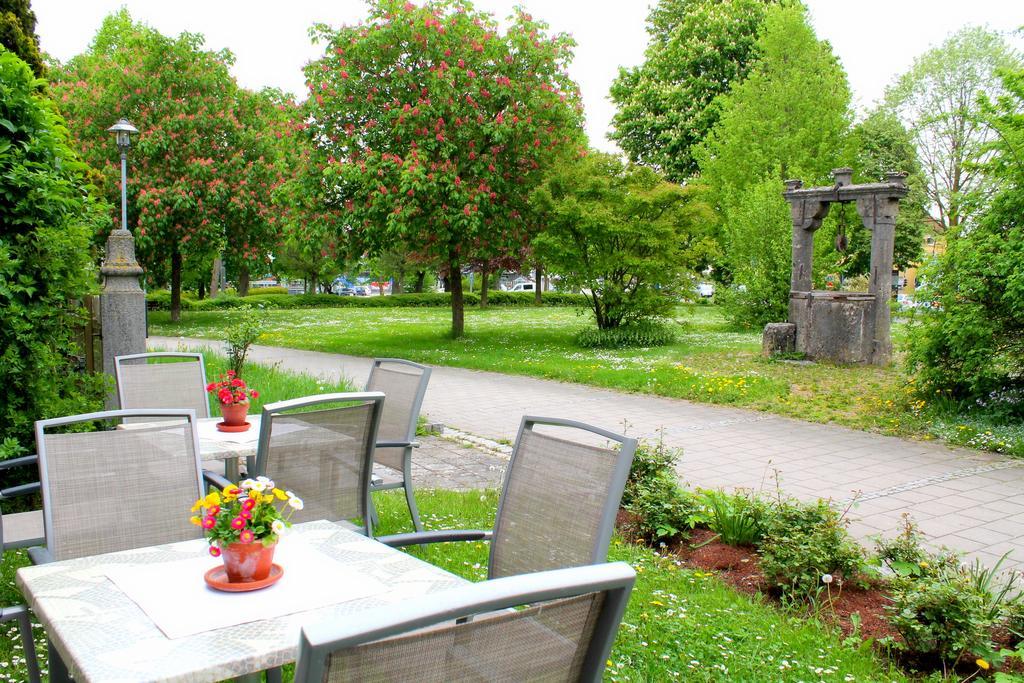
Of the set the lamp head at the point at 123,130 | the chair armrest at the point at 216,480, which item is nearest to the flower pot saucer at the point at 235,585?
the chair armrest at the point at 216,480

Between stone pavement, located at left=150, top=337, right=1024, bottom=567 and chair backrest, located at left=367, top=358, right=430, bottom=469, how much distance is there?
2.53 metres

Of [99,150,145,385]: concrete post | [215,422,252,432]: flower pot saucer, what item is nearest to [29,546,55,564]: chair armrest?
[215,422,252,432]: flower pot saucer

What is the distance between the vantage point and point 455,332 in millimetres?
21109

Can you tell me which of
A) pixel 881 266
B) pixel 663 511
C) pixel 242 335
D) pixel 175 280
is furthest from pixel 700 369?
pixel 175 280

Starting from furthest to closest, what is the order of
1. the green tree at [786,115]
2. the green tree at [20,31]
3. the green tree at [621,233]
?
the green tree at [786,115]
the green tree at [621,233]
the green tree at [20,31]

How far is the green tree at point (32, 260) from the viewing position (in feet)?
17.4

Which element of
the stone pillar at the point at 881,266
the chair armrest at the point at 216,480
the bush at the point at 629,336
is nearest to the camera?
the chair armrest at the point at 216,480

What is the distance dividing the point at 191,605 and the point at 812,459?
680 centimetres

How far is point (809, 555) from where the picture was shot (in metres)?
4.23

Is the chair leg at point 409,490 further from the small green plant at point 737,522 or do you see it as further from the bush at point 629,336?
the bush at point 629,336

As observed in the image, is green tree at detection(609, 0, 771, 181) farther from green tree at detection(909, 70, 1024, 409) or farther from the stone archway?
green tree at detection(909, 70, 1024, 409)

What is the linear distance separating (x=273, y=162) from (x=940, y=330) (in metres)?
24.4

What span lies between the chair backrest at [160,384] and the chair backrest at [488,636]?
4.56 metres

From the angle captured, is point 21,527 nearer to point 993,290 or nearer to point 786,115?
point 993,290
